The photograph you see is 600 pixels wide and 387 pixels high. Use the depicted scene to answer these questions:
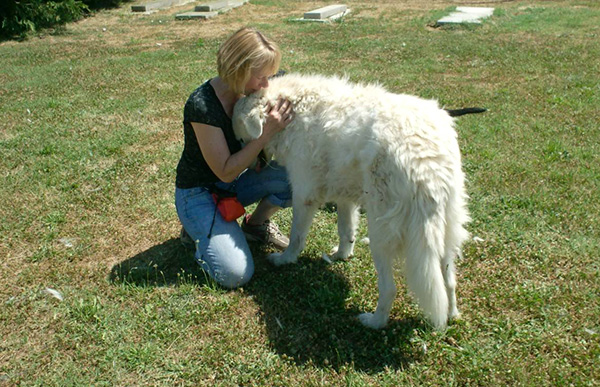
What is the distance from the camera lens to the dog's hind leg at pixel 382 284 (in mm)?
2954

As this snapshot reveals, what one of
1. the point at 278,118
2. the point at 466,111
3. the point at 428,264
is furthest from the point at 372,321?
the point at 466,111

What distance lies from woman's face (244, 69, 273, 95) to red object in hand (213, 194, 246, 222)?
87 cm

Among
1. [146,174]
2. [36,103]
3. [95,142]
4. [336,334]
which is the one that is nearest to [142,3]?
[36,103]

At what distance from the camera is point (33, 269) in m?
3.87

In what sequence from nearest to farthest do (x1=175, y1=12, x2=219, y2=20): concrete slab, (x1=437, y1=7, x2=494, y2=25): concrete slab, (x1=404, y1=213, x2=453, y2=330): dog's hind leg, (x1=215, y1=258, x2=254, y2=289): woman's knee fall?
(x1=404, y1=213, x2=453, y2=330): dog's hind leg → (x1=215, y1=258, x2=254, y2=289): woman's knee → (x1=437, y1=7, x2=494, y2=25): concrete slab → (x1=175, y1=12, x2=219, y2=20): concrete slab

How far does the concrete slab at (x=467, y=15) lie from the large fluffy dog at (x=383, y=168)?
37.3 feet

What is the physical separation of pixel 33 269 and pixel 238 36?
252cm

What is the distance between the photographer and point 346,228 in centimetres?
380

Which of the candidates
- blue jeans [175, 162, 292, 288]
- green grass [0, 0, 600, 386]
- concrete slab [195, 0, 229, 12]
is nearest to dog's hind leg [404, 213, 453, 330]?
green grass [0, 0, 600, 386]

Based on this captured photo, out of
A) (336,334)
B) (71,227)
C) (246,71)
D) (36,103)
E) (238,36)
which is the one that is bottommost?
(336,334)

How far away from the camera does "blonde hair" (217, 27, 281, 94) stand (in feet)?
10.7

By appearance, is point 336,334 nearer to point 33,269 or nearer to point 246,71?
point 246,71

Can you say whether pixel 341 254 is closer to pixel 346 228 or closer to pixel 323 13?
pixel 346 228

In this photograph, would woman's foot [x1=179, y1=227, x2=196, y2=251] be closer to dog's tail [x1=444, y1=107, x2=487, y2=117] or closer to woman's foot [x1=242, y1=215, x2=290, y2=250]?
woman's foot [x1=242, y1=215, x2=290, y2=250]
